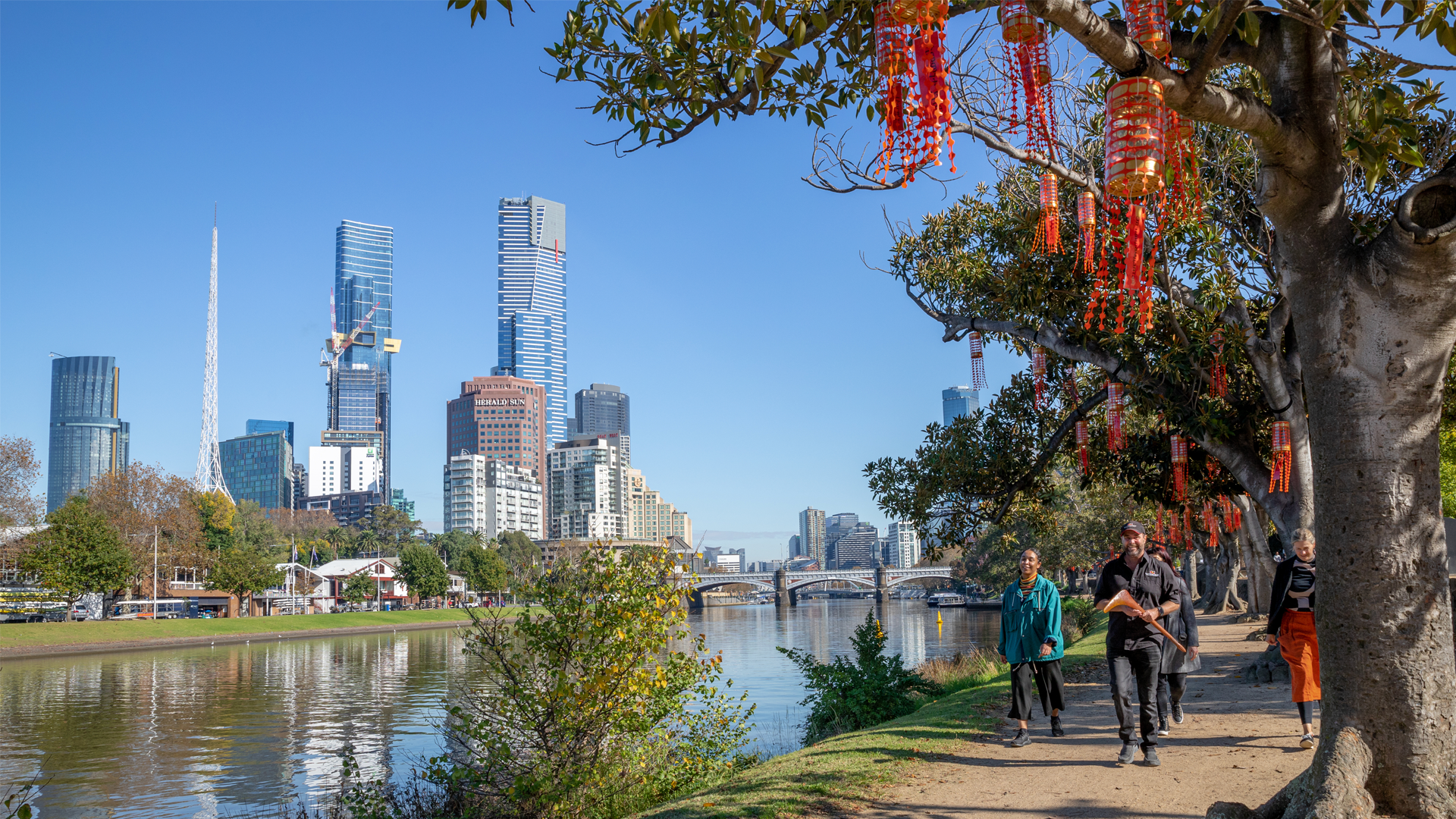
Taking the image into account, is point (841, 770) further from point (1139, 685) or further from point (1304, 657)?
point (1304, 657)

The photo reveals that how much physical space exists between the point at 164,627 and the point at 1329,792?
56776mm

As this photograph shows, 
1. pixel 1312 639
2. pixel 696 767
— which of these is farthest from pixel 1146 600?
pixel 696 767

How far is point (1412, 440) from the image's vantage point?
505cm

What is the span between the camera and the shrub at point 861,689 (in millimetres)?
13016

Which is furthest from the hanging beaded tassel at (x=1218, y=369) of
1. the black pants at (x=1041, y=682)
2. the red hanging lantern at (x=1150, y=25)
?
the red hanging lantern at (x=1150, y=25)

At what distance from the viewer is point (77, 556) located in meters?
50.0

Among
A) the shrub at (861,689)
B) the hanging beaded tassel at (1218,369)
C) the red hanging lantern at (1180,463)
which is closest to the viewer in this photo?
the hanging beaded tassel at (1218,369)

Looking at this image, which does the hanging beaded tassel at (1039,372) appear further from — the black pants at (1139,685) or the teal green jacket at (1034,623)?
the black pants at (1139,685)

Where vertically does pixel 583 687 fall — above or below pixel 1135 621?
below

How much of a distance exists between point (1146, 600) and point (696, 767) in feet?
16.4

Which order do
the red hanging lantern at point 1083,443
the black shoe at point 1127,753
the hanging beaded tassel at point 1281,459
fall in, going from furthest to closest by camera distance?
the red hanging lantern at point 1083,443 < the hanging beaded tassel at point 1281,459 < the black shoe at point 1127,753

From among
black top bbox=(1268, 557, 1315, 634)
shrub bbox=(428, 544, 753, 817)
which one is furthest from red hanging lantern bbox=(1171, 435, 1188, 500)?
shrub bbox=(428, 544, 753, 817)

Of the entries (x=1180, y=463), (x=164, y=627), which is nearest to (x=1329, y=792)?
(x=1180, y=463)

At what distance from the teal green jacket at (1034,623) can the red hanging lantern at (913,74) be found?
5352mm
